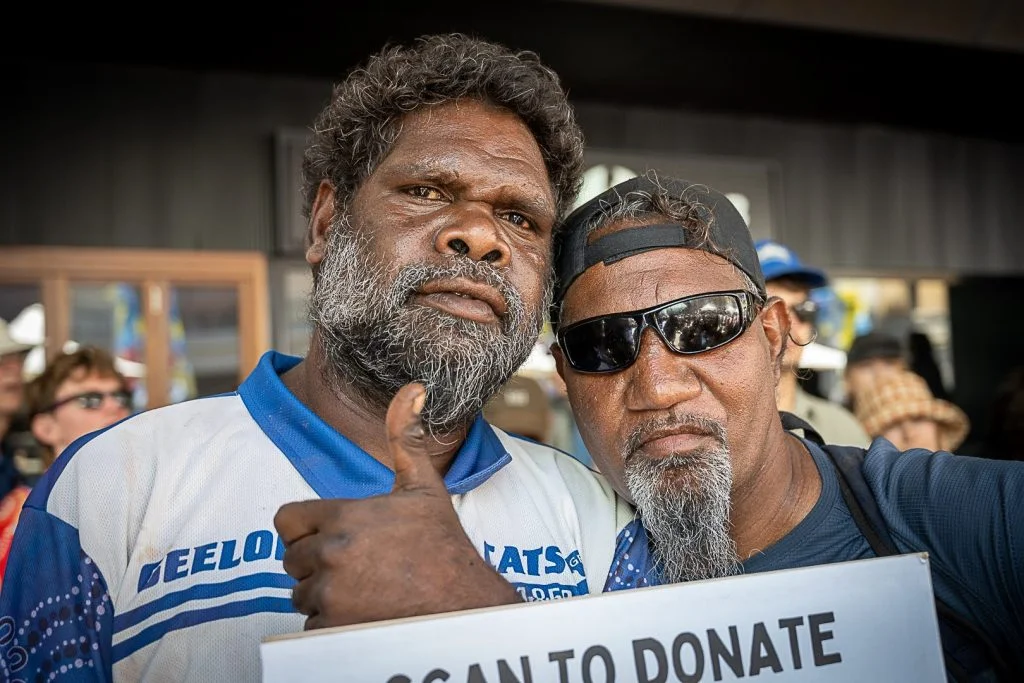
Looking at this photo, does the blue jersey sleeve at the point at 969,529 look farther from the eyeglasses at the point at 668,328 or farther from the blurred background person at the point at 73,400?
the blurred background person at the point at 73,400

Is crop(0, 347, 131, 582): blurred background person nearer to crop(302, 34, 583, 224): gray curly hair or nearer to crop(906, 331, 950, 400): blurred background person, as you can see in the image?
crop(302, 34, 583, 224): gray curly hair

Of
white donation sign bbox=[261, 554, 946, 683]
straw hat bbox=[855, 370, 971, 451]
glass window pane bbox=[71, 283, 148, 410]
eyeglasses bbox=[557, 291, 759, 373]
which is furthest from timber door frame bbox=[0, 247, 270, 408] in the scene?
white donation sign bbox=[261, 554, 946, 683]

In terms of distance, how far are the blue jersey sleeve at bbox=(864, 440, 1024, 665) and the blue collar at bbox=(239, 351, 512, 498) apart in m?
0.74

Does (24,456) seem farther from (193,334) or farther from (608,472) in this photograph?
(608,472)

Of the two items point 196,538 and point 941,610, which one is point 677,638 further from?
point 196,538

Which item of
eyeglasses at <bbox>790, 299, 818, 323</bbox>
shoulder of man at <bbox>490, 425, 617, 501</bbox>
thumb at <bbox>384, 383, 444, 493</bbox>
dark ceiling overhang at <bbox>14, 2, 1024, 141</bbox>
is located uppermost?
dark ceiling overhang at <bbox>14, 2, 1024, 141</bbox>

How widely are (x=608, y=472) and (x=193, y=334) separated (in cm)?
387

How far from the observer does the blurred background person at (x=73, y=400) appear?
3503mm

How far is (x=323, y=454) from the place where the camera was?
1536 millimetres

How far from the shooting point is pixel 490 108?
1820 millimetres

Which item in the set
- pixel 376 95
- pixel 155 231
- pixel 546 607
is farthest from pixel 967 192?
pixel 546 607

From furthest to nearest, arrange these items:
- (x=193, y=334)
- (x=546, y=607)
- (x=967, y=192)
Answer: (x=967, y=192) < (x=193, y=334) < (x=546, y=607)

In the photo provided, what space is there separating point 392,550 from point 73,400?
296cm

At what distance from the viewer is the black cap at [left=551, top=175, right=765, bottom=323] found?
1.83m
